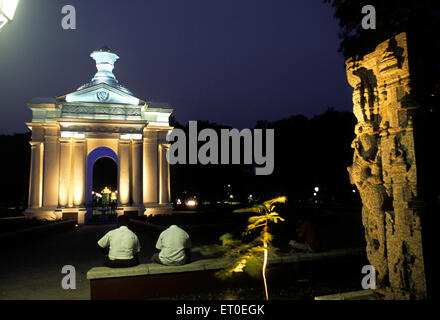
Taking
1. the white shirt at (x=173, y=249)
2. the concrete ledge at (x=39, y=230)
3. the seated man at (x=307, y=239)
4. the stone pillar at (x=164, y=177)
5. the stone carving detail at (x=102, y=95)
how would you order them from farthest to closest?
the stone pillar at (x=164, y=177) → the stone carving detail at (x=102, y=95) → the concrete ledge at (x=39, y=230) → the seated man at (x=307, y=239) → the white shirt at (x=173, y=249)

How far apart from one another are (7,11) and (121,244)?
4721 mm

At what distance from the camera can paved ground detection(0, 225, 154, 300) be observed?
7.68m

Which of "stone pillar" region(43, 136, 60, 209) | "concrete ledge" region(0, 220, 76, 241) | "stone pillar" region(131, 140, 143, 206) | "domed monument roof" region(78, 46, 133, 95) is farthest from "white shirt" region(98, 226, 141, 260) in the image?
"domed monument roof" region(78, 46, 133, 95)

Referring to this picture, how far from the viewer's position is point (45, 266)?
10750 mm

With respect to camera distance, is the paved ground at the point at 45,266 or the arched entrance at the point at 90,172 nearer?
the paved ground at the point at 45,266

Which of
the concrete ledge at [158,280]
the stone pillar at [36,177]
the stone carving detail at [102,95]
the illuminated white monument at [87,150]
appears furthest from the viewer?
the stone carving detail at [102,95]

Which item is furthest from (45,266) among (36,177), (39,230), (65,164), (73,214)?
(36,177)

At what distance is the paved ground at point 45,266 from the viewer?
7.68 m

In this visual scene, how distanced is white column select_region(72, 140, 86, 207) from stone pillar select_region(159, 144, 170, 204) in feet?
22.4

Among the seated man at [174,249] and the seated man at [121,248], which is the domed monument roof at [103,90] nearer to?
the seated man at [121,248]

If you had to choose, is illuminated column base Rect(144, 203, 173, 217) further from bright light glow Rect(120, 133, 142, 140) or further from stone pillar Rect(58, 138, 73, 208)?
stone pillar Rect(58, 138, 73, 208)

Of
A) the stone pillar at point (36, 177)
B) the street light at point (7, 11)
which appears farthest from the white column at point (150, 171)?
the street light at point (7, 11)

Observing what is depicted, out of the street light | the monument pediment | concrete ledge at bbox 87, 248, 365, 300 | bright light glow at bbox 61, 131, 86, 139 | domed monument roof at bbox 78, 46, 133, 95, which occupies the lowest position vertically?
concrete ledge at bbox 87, 248, 365, 300
